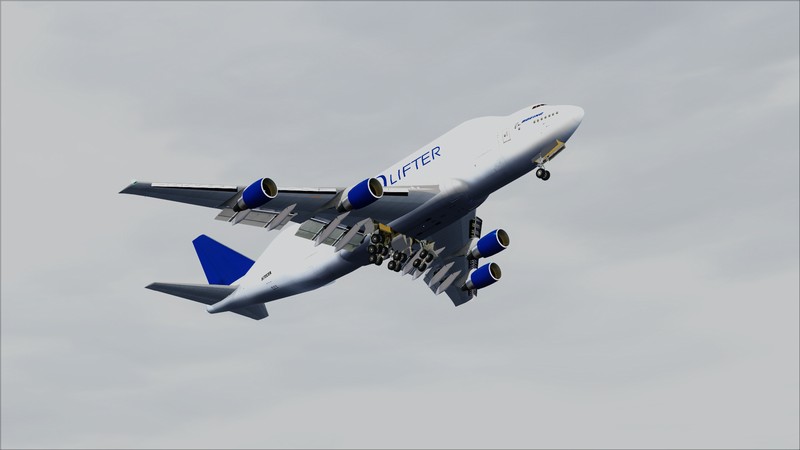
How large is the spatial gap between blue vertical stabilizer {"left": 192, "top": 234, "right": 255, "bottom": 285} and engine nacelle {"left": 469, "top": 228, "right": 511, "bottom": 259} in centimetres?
1441

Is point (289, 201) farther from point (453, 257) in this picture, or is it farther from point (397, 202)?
point (453, 257)

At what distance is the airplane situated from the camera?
58.7 metres

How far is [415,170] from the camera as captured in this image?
63.5 meters

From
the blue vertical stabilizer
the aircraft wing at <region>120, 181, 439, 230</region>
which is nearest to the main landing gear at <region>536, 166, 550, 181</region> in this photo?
the aircraft wing at <region>120, 181, 439, 230</region>

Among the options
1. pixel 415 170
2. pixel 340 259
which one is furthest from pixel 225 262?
pixel 415 170

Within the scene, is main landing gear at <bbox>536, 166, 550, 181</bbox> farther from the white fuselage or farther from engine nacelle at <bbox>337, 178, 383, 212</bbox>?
engine nacelle at <bbox>337, 178, 383, 212</bbox>

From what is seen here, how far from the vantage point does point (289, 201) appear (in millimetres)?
60125

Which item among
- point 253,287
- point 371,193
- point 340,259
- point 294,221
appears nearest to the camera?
point 371,193

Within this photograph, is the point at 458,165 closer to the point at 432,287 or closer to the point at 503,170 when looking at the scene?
the point at 503,170

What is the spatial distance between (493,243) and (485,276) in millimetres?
3683

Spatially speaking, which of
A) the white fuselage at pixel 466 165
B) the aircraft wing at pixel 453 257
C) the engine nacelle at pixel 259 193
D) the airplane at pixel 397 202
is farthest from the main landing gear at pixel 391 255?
the engine nacelle at pixel 259 193

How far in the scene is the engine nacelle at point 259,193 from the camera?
56094mm

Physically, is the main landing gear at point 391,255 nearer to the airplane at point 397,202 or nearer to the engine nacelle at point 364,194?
the airplane at point 397,202

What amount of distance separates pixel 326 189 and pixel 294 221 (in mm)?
2923
